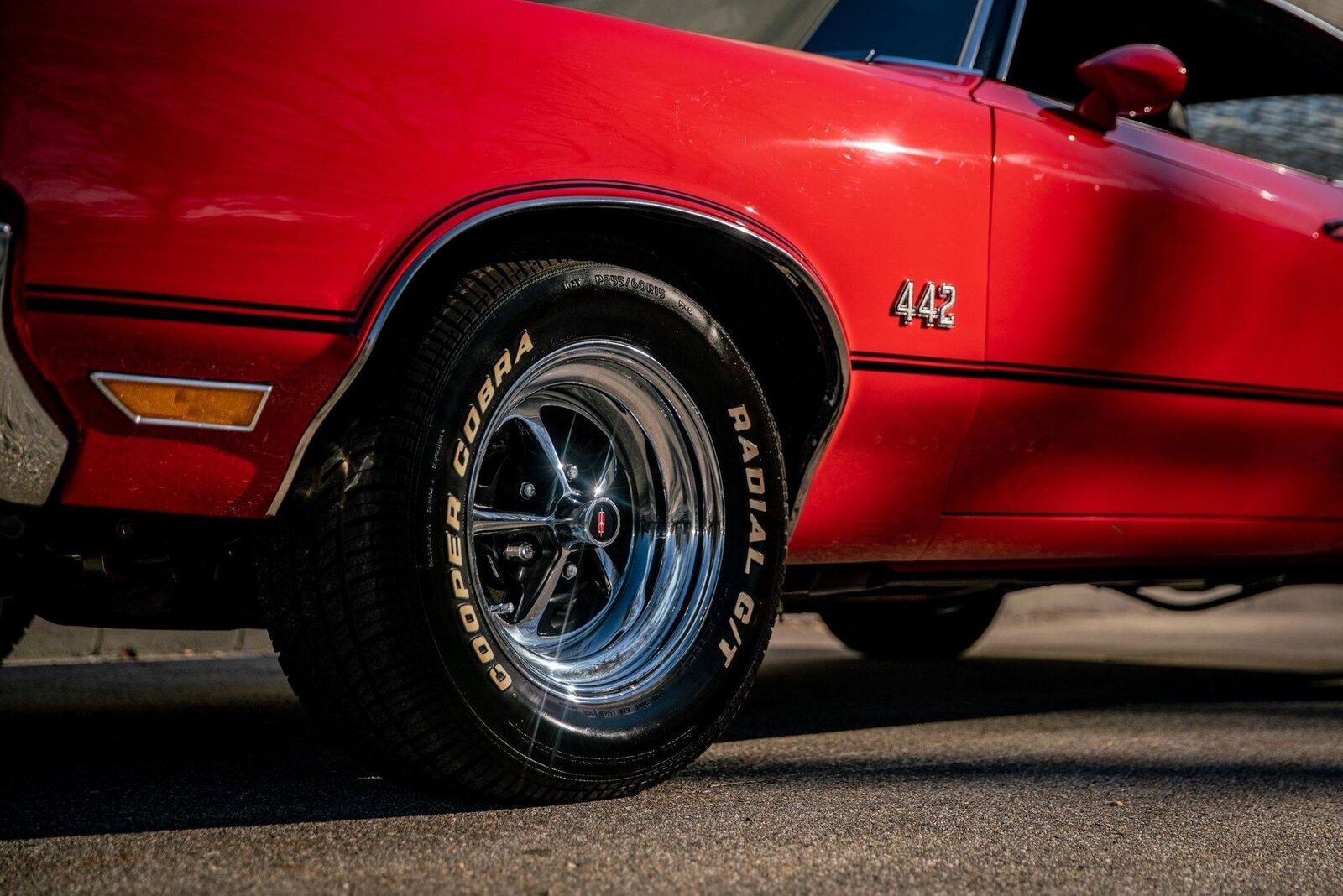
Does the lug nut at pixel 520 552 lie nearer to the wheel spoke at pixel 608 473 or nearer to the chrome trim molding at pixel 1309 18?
the wheel spoke at pixel 608 473

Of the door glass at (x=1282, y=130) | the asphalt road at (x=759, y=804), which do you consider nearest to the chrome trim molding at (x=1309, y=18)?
the door glass at (x=1282, y=130)

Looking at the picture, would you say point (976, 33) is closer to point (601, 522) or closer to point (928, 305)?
point (928, 305)

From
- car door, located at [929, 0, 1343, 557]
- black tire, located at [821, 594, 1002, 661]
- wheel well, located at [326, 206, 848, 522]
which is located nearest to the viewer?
wheel well, located at [326, 206, 848, 522]

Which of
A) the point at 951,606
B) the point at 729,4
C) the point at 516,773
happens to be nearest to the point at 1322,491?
the point at 951,606

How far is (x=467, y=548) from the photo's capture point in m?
1.78

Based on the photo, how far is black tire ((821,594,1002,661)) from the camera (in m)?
4.36

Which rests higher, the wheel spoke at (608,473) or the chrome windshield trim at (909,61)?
the chrome windshield trim at (909,61)

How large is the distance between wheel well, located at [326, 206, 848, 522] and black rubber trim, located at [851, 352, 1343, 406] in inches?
3.7

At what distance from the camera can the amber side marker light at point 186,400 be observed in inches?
63.0

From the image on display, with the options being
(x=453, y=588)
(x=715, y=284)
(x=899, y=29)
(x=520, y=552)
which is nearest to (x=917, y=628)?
(x=899, y=29)

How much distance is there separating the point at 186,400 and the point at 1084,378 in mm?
1578

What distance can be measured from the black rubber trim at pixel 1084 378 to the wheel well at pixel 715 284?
0.09m

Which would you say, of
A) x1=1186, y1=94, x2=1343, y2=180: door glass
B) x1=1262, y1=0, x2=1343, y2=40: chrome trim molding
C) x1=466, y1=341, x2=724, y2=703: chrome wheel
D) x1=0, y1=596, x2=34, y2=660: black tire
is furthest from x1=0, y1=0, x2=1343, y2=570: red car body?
x1=0, y1=596, x2=34, y2=660: black tire

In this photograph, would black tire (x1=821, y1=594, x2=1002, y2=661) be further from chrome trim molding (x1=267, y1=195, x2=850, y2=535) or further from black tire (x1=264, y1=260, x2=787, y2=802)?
black tire (x1=264, y1=260, x2=787, y2=802)
